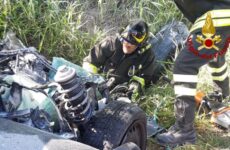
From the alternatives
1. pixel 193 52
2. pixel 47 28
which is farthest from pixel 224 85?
pixel 47 28

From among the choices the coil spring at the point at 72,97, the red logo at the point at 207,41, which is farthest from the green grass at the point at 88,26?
the coil spring at the point at 72,97

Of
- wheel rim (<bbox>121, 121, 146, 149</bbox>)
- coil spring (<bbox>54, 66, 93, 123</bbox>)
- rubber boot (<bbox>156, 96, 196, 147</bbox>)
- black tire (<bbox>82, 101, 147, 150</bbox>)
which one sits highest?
coil spring (<bbox>54, 66, 93, 123</bbox>)

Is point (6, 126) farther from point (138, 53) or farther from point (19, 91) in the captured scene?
point (138, 53)

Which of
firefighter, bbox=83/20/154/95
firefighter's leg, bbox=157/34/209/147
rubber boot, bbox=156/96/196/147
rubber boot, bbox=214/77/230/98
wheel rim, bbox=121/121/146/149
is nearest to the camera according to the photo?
wheel rim, bbox=121/121/146/149

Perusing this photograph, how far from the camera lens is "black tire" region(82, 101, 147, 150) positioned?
249 centimetres

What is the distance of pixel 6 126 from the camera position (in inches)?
76.0

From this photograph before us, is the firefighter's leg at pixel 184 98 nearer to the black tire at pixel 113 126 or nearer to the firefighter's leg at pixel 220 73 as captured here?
the firefighter's leg at pixel 220 73

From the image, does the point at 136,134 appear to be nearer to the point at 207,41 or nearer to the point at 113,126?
the point at 113,126

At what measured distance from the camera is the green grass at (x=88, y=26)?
3.93 m

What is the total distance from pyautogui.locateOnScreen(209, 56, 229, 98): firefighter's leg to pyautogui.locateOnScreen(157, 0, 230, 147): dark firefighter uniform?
438 millimetres

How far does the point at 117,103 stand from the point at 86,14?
2603 mm

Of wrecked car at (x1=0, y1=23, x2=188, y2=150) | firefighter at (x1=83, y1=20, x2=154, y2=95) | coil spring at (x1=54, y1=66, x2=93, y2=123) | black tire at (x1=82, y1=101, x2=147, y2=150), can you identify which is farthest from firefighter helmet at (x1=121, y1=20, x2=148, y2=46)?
coil spring at (x1=54, y1=66, x2=93, y2=123)

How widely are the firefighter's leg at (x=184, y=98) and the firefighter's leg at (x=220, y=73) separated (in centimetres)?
63

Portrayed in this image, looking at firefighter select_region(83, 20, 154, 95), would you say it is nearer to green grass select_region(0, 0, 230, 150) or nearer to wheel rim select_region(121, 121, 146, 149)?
green grass select_region(0, 0, 230, 150)
